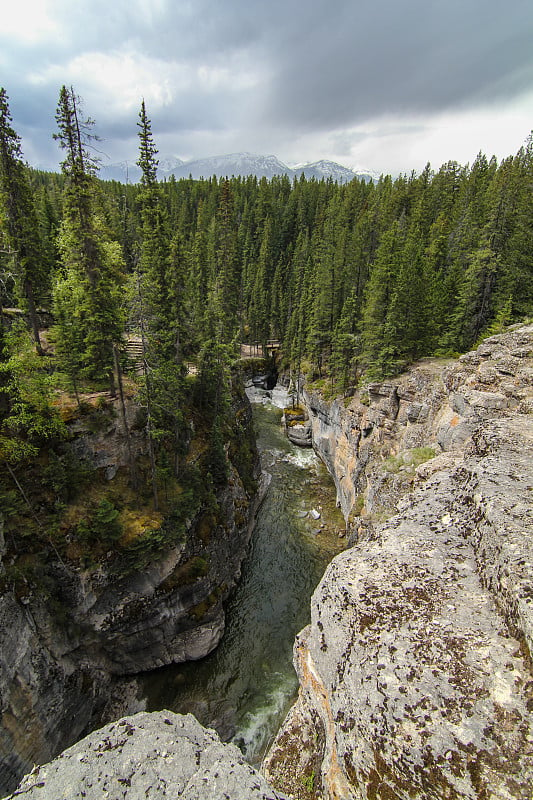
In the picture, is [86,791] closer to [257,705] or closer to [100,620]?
[100,620]

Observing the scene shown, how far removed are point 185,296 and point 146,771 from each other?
2406cm

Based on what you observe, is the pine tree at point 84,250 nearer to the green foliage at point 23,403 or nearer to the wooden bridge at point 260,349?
the green foliage at point 23,403

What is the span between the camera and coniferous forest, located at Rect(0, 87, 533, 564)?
62.3 ft

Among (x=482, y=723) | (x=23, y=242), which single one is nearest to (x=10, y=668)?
(x=482, y=723)

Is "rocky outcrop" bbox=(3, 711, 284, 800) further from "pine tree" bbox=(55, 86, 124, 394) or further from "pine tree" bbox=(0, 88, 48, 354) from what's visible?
"pine tree" bbox=(0, 88, 48, 354)

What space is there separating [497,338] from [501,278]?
17918 millimetres

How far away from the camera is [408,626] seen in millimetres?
5809

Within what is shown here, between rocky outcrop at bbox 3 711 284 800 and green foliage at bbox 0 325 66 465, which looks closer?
rocky outcrop at bbox 3 711 284 800

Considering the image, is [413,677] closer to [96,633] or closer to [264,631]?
[96,633]

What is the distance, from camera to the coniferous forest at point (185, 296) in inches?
747

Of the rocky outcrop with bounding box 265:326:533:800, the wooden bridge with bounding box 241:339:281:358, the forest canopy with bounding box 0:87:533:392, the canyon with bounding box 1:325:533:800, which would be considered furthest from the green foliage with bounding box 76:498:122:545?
the wooden bridge with bounding box 241:339:281:358

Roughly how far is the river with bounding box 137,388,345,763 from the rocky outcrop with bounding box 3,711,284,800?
18.3 m

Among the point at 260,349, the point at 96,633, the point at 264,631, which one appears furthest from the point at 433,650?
the point at 260,349

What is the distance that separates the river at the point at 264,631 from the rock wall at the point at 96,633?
1261 millimetres
